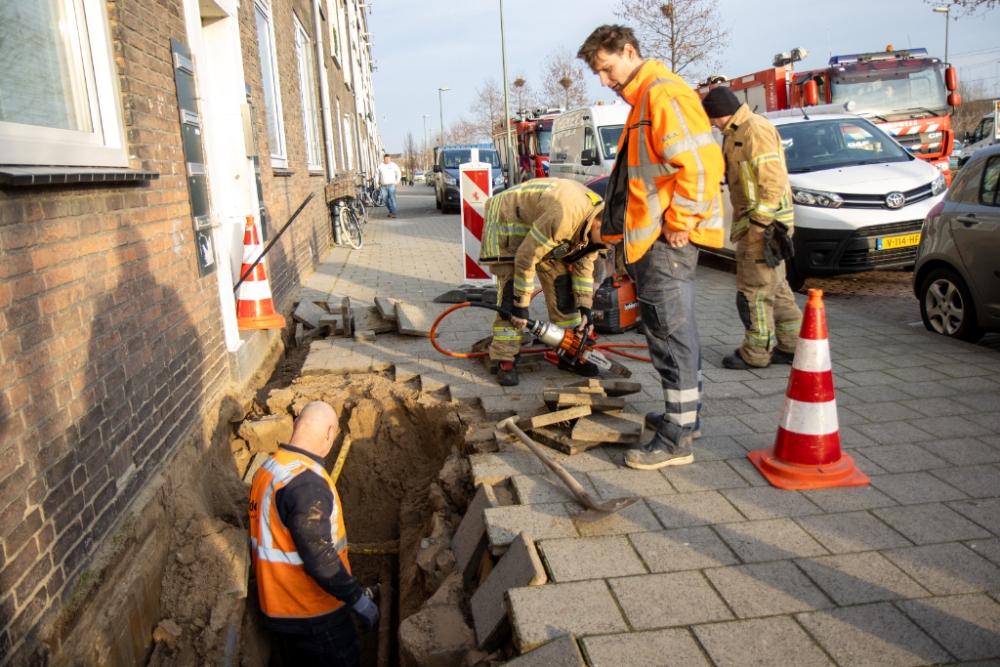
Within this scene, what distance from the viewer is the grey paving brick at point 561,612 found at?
2.54 meters

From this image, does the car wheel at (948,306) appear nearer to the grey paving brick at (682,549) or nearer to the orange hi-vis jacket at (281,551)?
the grey paving brick at (682,549)

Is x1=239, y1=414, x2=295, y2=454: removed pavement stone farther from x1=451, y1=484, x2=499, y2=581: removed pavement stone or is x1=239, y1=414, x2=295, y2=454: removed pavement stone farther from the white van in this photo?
the white van

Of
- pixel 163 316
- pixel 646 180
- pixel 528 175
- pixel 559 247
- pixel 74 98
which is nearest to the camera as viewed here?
pixel 74 98

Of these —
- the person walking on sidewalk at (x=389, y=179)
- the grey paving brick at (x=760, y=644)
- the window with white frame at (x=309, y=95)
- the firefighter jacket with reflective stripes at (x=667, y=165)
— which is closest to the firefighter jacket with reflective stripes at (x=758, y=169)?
the firefighter jacket with reflective stripes at (x=667, y=165)

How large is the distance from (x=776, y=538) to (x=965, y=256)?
165 inches

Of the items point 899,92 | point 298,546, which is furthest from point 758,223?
point 899,92

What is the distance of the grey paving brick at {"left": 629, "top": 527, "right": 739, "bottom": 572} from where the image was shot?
116 inches

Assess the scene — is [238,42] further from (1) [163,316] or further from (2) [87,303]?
(2) [87,303]

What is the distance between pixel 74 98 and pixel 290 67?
798 centimetres

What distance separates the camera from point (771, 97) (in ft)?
51.3

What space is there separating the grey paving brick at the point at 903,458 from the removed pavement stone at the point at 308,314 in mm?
5166

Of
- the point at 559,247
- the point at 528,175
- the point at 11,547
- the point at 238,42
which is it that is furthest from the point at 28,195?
the point at 528,175

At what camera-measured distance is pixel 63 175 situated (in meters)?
2.78

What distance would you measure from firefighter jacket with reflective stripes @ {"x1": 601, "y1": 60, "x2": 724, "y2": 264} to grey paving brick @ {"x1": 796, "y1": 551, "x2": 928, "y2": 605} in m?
1.62
